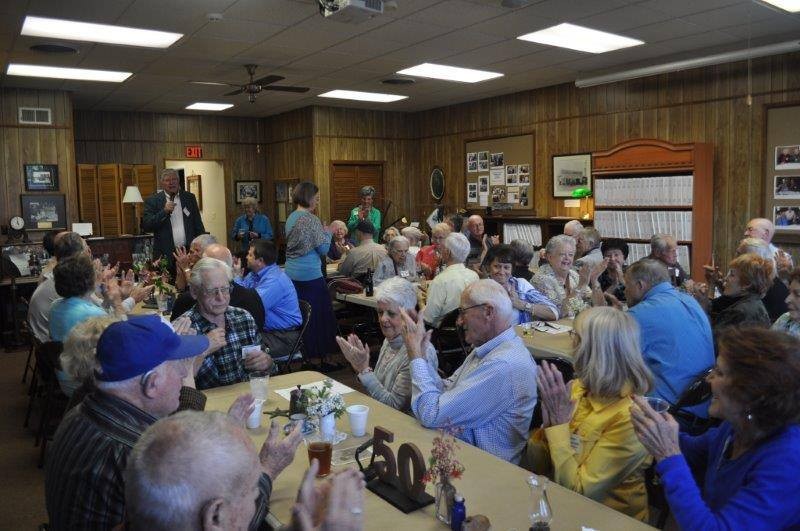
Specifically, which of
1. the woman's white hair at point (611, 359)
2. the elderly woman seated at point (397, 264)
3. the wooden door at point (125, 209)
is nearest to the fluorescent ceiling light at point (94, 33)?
the elderly woman seated at point (397, 264)

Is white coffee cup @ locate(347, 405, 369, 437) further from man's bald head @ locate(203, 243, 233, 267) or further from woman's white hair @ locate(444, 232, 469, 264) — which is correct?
woman's white hair @ locate(444, 232, 469, 264)

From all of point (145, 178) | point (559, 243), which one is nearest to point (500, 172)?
point (559, 243)

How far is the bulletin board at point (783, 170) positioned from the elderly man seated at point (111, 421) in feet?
24.5

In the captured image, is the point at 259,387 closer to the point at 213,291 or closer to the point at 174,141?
the point at 213,291

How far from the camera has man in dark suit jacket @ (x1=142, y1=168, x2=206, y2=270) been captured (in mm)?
7395

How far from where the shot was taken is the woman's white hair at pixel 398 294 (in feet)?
10.7

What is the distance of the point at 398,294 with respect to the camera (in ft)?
10.8

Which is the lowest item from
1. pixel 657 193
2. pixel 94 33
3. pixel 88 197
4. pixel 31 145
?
pixel 657 193

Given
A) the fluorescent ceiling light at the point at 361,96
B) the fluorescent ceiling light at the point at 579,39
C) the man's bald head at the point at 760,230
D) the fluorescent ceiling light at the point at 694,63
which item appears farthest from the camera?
the fluorescent ceiling light at the point at 361,96

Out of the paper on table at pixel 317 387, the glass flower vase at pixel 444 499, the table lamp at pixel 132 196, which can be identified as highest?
the table lamp at pixel 132 196

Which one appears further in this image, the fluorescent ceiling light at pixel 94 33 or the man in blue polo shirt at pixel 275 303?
the fluorescent ceiling light at pixel 94 33

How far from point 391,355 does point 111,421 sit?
5.54 feet

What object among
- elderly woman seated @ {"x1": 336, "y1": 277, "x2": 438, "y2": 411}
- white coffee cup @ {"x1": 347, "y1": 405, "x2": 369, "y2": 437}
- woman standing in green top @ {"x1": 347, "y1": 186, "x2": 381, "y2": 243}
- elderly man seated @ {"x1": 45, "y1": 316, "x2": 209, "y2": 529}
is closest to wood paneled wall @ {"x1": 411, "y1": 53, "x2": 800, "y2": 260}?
woman standing in green top @ {"x1": 347, "y1": 186, "x2": 381, "y2": 243}

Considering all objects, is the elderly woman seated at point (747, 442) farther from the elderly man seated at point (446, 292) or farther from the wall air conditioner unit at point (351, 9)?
the wall air conditioner unit at point (351, 9)
